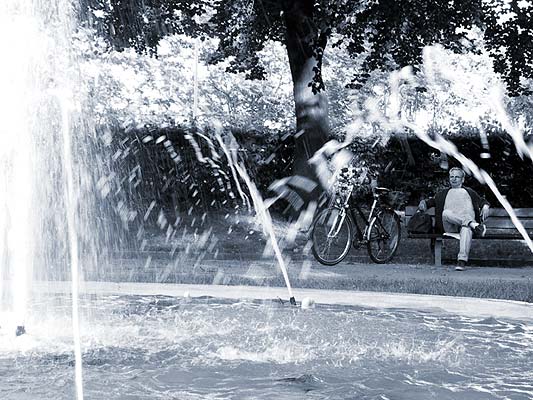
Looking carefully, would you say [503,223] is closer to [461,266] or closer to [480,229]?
[480,229]

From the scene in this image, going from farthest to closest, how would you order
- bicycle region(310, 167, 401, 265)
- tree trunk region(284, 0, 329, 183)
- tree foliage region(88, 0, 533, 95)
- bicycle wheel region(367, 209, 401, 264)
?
1. tree trunk region(284, 0, 329, 183)
2. tree foliage region(88, 0, 533, 95)
3. bicycle wheel region(367, 209, 401, 264)
4. bicycle region(310, 167, 401, 265)

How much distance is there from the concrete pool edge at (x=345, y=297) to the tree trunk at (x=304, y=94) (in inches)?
283

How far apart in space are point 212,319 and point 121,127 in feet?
38.4

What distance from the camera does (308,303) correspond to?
6676 mm

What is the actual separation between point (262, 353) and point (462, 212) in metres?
6.58

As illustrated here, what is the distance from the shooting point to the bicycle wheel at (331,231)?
11.3 meters

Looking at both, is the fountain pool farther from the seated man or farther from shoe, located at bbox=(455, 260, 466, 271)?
the seated man

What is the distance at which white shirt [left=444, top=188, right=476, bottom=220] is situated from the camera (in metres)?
11.0

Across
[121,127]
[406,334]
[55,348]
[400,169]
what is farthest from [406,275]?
[121,127]

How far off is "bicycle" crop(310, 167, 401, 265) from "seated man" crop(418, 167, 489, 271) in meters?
1.05

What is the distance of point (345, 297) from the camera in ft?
22.5

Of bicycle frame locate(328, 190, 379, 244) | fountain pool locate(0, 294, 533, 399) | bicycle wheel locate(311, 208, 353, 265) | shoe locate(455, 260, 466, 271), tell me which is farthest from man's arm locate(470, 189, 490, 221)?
fountain pool locate(0, 294, 533, 399)

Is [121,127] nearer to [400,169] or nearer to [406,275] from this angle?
[400,169]

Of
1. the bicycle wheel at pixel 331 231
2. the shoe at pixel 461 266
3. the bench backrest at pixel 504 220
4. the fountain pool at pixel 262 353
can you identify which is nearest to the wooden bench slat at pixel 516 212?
the bench backrest at pixel 504 220
